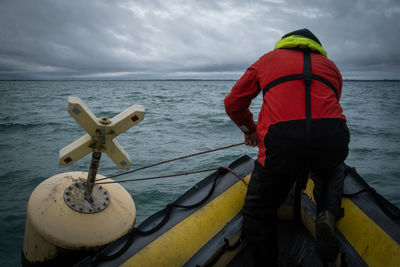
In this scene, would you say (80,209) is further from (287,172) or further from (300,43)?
(300,43)

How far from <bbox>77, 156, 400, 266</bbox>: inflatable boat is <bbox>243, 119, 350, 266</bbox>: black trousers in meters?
0.28

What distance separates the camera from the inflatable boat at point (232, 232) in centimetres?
195

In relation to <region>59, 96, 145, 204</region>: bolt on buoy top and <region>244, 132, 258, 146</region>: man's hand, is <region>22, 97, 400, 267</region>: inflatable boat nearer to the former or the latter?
<region>59, 96, 145, 204</region>: bolt on buoy top

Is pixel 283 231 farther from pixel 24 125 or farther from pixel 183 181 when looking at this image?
pixel 24 125

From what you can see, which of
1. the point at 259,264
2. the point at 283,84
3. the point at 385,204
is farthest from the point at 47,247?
the point at 385,204

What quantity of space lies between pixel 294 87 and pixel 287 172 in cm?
55

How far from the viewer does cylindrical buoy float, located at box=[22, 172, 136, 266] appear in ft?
6.88

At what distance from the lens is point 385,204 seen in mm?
2277

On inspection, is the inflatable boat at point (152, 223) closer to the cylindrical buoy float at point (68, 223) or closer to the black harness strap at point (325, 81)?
the cylindrical buoy float at point (68, 223)

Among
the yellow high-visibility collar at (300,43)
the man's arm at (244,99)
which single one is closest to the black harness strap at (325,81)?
the yellow high-visibility collar at (300,43)

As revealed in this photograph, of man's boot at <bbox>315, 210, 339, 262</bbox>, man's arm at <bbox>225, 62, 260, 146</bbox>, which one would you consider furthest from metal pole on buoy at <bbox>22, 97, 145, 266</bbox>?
man's boot at <bbox>315, 210, 339, 262</bbox>

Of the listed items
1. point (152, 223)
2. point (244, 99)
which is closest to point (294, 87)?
point (244, 99)

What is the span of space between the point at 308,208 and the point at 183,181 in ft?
14.0

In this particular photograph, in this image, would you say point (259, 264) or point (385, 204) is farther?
point (385, 204)
